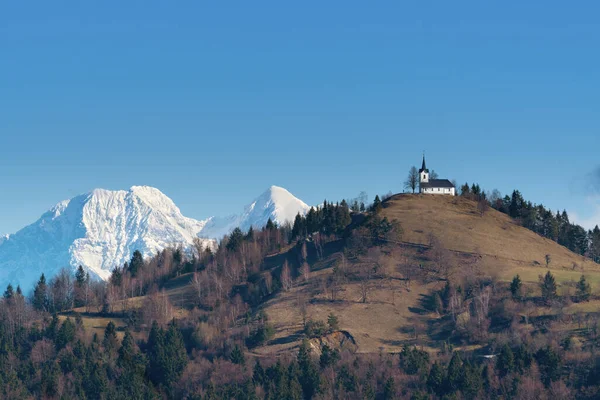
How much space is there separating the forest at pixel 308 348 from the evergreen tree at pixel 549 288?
0.23m

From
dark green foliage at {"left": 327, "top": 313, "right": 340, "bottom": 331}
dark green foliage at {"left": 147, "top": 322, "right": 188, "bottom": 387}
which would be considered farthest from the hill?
dark green foliage at {"left": 147, "top": 322, "right": 188, "bottom": 387}

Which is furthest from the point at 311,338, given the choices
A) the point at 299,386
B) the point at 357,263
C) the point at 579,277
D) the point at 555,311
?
the point at 579,277

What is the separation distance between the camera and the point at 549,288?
159750 mm

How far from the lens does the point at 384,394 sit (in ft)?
455

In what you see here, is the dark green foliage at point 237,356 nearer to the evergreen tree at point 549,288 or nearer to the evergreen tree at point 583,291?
the evergreen tree at point 549,288

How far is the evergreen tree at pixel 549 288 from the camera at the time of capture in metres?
159

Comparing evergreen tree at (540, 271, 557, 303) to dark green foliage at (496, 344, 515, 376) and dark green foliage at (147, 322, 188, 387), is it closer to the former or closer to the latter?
dark green foliage at (496, 344, 515, 376)

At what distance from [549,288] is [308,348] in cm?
5000

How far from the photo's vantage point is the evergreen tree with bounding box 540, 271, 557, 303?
159375 mm

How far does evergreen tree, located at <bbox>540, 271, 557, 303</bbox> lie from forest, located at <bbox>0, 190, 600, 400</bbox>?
229 mm

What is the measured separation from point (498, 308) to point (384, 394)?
35.5 m

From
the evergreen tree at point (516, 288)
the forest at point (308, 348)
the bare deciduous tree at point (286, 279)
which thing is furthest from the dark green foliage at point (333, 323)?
the evergreen tree at point (516, 288)

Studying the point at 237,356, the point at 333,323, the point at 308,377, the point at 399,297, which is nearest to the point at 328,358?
the point at 308,377

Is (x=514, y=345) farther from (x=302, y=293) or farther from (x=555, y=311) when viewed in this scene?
(x=302, y=293)
